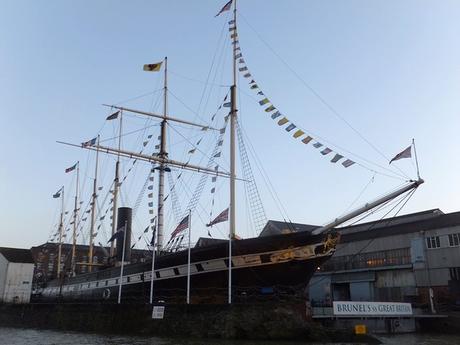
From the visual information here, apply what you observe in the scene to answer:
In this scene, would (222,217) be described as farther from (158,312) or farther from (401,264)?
(401,264)

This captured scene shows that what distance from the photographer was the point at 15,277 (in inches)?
1933

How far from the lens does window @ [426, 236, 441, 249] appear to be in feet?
138

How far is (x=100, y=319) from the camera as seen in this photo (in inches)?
1086

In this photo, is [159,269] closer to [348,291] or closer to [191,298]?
[191,298]

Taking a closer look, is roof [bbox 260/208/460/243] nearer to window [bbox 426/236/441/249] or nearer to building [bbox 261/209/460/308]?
building [bbox 261/209/460/308]

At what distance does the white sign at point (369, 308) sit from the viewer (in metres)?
25.8

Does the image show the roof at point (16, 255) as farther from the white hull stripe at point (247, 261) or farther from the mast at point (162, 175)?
the white hull stripe at point (247, 261)

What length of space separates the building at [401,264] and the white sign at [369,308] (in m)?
7.31

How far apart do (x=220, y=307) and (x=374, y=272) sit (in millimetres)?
28950

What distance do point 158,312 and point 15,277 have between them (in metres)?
32.0

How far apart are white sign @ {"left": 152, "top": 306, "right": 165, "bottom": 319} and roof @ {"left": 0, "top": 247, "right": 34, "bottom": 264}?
31.8 metres

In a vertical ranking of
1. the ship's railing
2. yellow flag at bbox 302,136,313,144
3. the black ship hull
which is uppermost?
yellow flag at bbox 302,136,313,144

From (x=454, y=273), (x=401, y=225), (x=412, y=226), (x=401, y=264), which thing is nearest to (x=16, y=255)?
(x=401, y=264)

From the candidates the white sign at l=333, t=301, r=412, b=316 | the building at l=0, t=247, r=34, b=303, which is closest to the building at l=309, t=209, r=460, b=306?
the white sign at l=333, t=301, r=412, b=316
